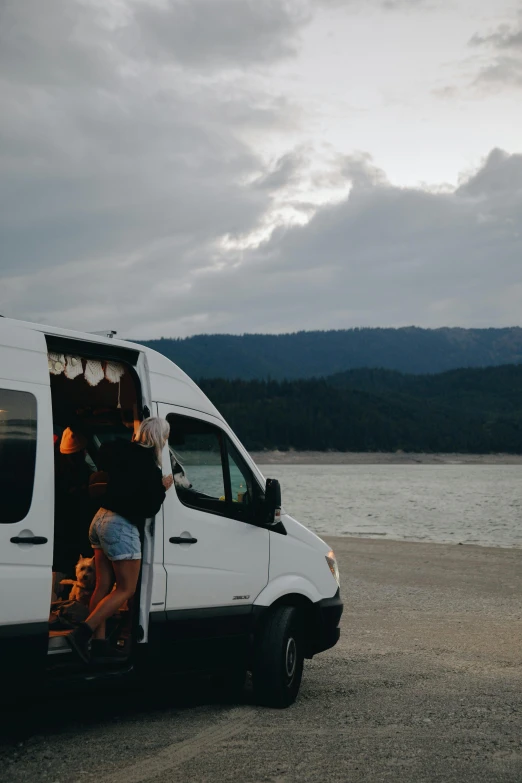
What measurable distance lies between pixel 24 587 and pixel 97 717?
1.79 meters

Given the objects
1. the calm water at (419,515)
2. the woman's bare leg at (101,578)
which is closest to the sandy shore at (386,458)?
the calm water at (419,515)

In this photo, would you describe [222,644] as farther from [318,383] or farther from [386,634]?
[318,383]

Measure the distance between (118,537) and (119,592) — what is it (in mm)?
352

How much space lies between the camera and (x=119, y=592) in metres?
5.78

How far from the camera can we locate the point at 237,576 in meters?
6.53

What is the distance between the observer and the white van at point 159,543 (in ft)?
16.7

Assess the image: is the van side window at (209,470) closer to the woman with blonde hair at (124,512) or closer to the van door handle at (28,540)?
the woman with blonde hair at (124,512)

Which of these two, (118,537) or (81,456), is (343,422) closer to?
(81,456)

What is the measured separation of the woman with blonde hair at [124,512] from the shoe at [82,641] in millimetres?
34

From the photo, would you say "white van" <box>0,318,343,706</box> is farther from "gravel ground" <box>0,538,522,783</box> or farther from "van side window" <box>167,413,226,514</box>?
"gravel ground" <box>0,538,522,783</box>

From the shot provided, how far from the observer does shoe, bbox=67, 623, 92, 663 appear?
18.1 feet

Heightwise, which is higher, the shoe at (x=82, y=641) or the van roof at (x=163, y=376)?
the van roof at (x=163, y=376)

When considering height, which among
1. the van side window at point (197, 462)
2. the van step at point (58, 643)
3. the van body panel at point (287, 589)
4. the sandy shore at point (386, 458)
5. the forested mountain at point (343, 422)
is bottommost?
the van step at point (58, 643)

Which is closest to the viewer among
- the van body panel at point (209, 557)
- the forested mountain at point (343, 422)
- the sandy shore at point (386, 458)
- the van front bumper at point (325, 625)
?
the van body panel at point (209, 557)
